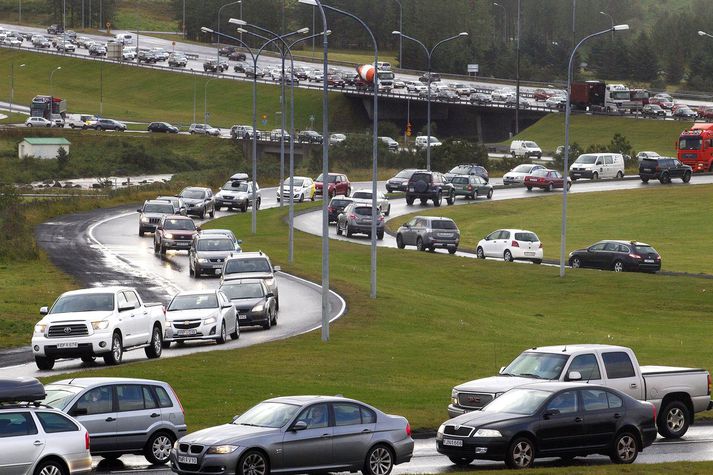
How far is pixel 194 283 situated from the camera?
164 ft

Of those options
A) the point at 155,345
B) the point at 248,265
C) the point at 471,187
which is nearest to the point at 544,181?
the point at 471,187

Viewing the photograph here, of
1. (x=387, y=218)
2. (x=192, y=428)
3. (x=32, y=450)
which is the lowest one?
(x=387, y=218)

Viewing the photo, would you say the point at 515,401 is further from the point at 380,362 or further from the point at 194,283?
the point at 194,283

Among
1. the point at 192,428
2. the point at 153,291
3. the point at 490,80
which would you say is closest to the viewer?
the point at 192,428

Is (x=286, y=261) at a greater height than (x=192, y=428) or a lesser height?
lesser

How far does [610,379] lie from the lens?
79.9ft

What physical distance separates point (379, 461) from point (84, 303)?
1443cm

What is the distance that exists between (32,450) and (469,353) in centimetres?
1981

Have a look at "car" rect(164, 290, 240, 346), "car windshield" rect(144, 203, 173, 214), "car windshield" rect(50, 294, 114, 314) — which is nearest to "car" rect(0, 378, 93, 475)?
"car windshield" rect(50, 294, 114, 314)

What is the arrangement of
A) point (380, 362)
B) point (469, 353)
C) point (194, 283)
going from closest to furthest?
point (380, 362)
point (469, 353)
point (194, 283)

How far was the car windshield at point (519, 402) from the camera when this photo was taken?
2109cm

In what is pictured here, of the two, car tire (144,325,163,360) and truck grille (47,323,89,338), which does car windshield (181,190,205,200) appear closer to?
car tire (144,325,163,360)

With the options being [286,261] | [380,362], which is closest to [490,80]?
[286,261]

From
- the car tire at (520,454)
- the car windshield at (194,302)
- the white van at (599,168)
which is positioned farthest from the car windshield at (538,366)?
the white van at (599,168)
